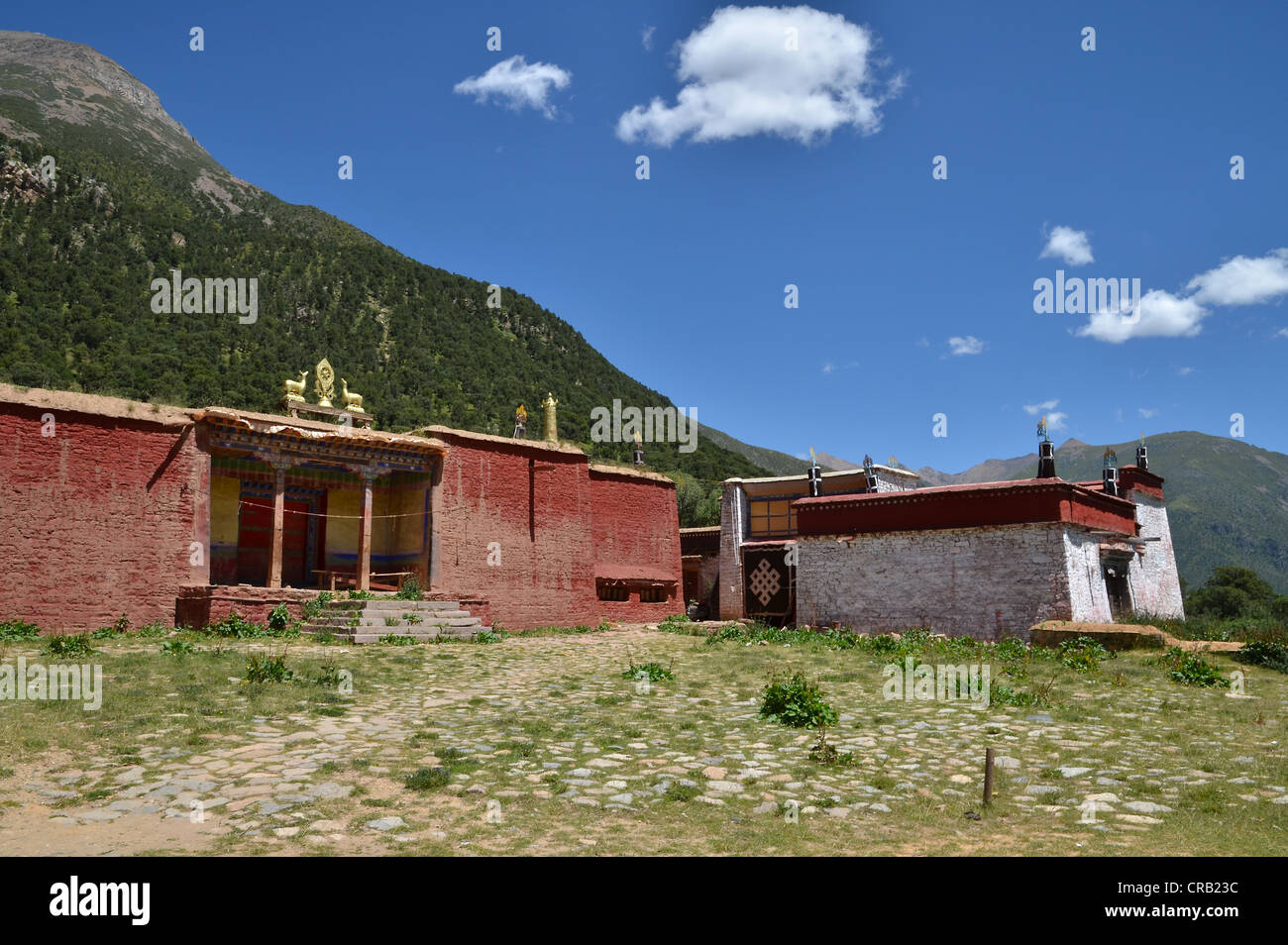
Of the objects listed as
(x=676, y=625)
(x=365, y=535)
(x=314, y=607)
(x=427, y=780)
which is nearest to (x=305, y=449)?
(x=365, y=535)

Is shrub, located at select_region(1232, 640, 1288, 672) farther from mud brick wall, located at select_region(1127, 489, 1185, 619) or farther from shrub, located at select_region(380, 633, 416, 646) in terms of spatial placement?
shrub, located at select_region(380, 633, 416, 646)

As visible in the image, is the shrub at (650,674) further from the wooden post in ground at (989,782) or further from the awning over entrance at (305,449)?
the awning over entrance at (305,449)

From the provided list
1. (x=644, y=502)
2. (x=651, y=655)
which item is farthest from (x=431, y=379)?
(x=651, y=655)

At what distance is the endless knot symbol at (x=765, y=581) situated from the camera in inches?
1248

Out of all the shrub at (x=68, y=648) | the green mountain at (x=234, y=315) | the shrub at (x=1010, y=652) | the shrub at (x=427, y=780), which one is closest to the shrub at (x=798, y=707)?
the shrub at (x=427, y=780)

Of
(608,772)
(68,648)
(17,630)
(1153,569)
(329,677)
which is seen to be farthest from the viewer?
(1153,569)

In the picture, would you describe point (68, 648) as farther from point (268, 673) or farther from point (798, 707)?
point (798, 707)

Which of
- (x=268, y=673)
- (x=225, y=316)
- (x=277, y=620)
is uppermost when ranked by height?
(x=225, y=316)

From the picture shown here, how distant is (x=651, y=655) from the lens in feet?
59.5

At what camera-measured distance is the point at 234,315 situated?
6538 centimetres

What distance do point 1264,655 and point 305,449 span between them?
22.0 m
